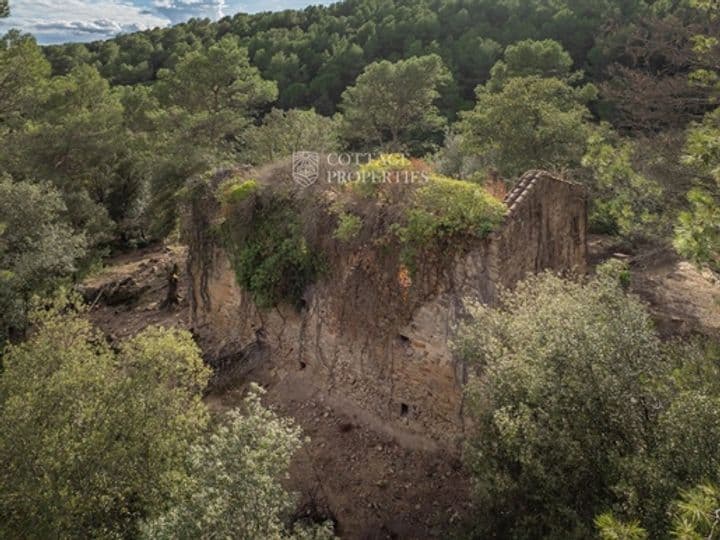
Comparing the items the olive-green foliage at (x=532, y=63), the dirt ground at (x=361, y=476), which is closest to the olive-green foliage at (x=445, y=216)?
the dirt ground at (x=361, y=476)

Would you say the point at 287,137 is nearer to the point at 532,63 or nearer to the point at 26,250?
the point at 26,250

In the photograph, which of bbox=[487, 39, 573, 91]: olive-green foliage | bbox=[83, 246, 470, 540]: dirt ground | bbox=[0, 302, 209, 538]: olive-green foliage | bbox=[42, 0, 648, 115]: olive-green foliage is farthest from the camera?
bbox=[42, 0, 648, 115]: olive-green foliage

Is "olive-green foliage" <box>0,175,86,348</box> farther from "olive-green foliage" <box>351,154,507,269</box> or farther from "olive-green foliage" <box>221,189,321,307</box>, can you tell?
"olive-green foliage" <box>351,154,507,269</box>

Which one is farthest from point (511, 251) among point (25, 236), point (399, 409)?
point (25, 236)

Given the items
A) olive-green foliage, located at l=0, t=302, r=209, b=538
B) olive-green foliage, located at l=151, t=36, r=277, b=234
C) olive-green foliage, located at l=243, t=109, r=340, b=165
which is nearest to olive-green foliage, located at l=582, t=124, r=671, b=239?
olive-green foliage, located at l=0, t=302, r=209, b=538

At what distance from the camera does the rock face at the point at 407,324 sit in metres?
10.4

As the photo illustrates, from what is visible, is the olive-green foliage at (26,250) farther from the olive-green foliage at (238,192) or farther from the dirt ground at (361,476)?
the dirt ground at (361,476)

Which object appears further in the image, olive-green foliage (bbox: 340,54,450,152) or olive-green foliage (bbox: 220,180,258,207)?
olive-green foliage (bbox: 340,54,450,152)

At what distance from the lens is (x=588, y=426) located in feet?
19.5

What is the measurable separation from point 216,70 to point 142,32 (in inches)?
1288

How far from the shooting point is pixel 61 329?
1020cm

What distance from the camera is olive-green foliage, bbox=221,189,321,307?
1248cm

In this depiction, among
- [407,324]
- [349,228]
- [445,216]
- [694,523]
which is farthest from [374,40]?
[694,523]

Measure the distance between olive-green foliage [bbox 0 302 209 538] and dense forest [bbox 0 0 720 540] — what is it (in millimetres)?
30
